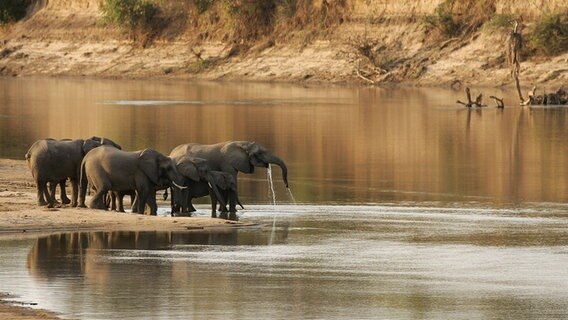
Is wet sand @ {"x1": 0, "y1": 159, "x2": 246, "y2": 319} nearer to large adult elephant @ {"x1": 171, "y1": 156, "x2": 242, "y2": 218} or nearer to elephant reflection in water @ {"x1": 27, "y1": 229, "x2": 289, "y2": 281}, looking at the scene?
elephant reflection in water @ {"x1": 27, "y1": 229, "x2": 289, "y2": 281}

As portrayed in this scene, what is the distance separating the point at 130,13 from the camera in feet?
295

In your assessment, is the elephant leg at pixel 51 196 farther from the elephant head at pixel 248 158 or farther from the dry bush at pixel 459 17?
the dry bush at pixel 459 17

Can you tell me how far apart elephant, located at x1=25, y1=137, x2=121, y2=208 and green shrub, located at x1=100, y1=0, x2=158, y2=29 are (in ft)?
215

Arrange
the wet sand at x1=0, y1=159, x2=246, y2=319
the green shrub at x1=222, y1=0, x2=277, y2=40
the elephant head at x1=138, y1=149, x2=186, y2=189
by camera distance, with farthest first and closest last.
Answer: the green shrub at x1=222, y1=0, x2=277, y2=40, the elephant head at x1=138, y1=149, x2=186, y2=189, the wet sand at x1=0, y1=159, x2=246, y2=319

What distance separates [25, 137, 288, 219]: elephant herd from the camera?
22172mm

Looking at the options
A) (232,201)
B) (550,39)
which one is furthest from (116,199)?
(550,39)

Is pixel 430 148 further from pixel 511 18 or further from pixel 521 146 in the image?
pixel 511 18

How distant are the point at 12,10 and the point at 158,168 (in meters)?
80.9

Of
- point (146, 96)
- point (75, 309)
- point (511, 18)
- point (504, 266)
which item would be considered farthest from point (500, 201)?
point (511, 18)

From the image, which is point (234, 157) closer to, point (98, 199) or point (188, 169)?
point (188, 169)

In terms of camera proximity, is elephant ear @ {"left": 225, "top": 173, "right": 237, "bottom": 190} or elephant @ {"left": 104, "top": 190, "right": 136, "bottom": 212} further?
elephant ear @ {"left": 225, "top": 173, "right": 237, "bottom": 190}

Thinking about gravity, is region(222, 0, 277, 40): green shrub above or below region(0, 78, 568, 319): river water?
above

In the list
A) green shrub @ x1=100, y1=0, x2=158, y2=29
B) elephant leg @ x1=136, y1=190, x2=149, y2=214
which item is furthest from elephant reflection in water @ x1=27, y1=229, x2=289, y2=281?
green shrub @ x1=100, y1=0, x2=158, y2=29

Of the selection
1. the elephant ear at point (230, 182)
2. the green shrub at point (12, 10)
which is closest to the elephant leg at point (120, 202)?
the elephant ear at point (230, 182)
